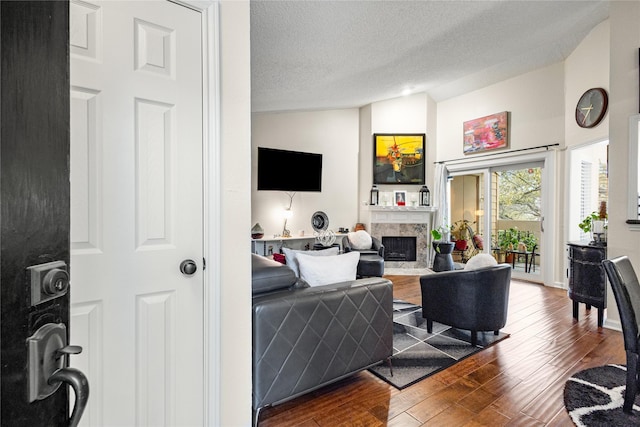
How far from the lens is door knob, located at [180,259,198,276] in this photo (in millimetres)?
1288

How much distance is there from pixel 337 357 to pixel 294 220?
161 inches

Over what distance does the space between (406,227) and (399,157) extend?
137 centimetres

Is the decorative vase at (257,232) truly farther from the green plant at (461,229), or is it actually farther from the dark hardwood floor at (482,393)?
the green plant at (461,229)

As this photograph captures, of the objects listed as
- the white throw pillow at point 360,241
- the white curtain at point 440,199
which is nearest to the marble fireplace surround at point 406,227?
the white curtain at point 440,199

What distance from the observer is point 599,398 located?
6.17 ft

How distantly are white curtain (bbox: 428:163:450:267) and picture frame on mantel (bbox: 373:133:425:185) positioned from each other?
0.31 m

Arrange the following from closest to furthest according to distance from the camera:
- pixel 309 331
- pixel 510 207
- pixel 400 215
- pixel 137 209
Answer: pixel 137 209 < pixel 309 331 < pixel 510 207 < pixel 400 215

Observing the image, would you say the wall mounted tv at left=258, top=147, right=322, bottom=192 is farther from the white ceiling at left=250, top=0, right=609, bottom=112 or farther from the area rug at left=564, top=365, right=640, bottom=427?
the area rug at left=564, top=365, right=640, bottom=427

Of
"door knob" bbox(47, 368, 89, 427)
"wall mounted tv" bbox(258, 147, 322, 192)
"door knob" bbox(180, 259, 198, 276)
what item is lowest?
"door knob" bbox(47, 368, 89, 427)

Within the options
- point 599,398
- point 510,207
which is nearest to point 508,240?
point 510,207

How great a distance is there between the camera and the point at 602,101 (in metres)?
3.85

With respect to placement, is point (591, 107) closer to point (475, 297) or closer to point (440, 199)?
point (440, 199)

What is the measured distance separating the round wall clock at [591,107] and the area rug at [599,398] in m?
3.11

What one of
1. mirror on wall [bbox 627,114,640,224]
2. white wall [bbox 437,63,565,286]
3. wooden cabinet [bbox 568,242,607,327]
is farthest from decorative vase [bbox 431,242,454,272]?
mirror on wall [bbox 627,114,640,224]
